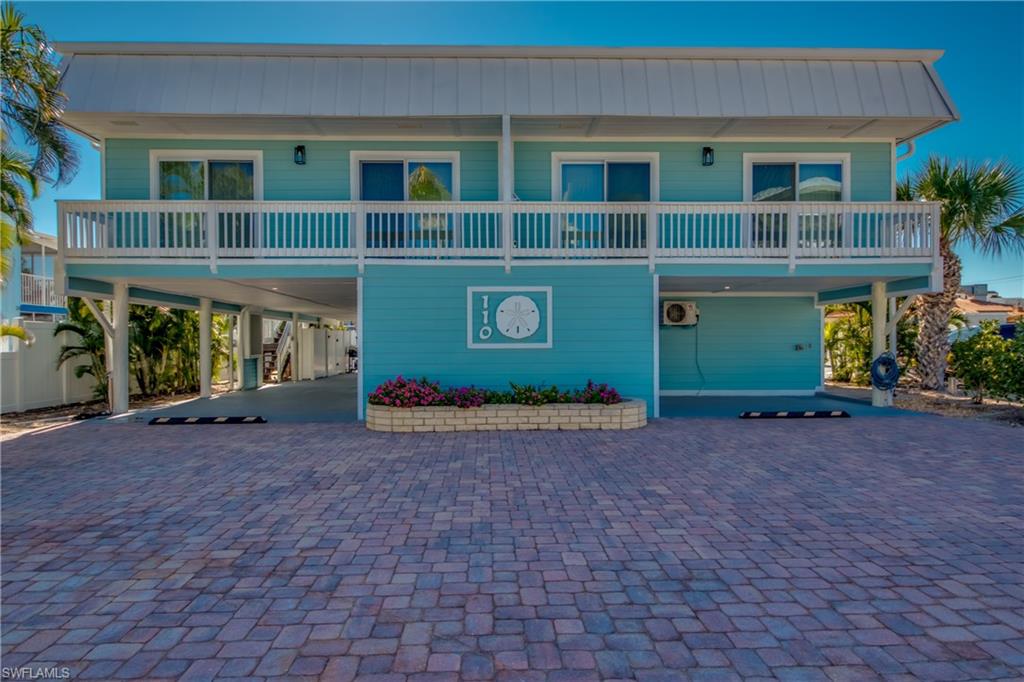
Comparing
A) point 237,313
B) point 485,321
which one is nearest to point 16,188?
point 237,313

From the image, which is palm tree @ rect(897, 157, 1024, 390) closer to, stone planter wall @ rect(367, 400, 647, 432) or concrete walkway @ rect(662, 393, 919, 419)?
concrete walkway @ rect(662, 393, 919, 419)

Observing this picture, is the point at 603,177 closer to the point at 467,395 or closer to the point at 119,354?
the point at 467,395

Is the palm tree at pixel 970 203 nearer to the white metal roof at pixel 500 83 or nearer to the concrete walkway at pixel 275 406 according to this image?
the white metal roof at pixel 500 83

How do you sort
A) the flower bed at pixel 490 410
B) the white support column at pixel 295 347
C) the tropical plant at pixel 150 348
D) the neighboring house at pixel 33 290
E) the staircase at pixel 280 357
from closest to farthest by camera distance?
the flower bed at pixel 490 410, the tropical plant at pixel 150 348, the neighboring house at pixel 33 290, the white support column at pixel 295 347, the staircase at pixel 280 357

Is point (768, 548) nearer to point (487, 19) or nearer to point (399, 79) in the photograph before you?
point (399, 79)

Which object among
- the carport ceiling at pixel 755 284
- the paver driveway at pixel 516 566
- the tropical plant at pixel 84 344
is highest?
the carport ceiling at pixel 755 284

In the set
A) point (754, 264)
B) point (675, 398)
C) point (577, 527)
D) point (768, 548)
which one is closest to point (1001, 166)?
point (754, 264)

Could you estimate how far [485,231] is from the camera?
30.5ft

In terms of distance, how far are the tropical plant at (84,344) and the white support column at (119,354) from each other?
4.88 feet

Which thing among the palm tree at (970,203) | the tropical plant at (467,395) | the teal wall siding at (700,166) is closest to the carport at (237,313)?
the tropical plant at (467,395)

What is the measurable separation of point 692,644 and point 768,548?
1502 millimetres

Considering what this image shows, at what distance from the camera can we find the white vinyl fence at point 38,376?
32.4 ft

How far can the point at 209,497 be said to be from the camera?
4.96 m

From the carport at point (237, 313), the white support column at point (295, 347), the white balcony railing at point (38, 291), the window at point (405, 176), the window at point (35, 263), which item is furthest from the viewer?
the window at point (35, 263)
